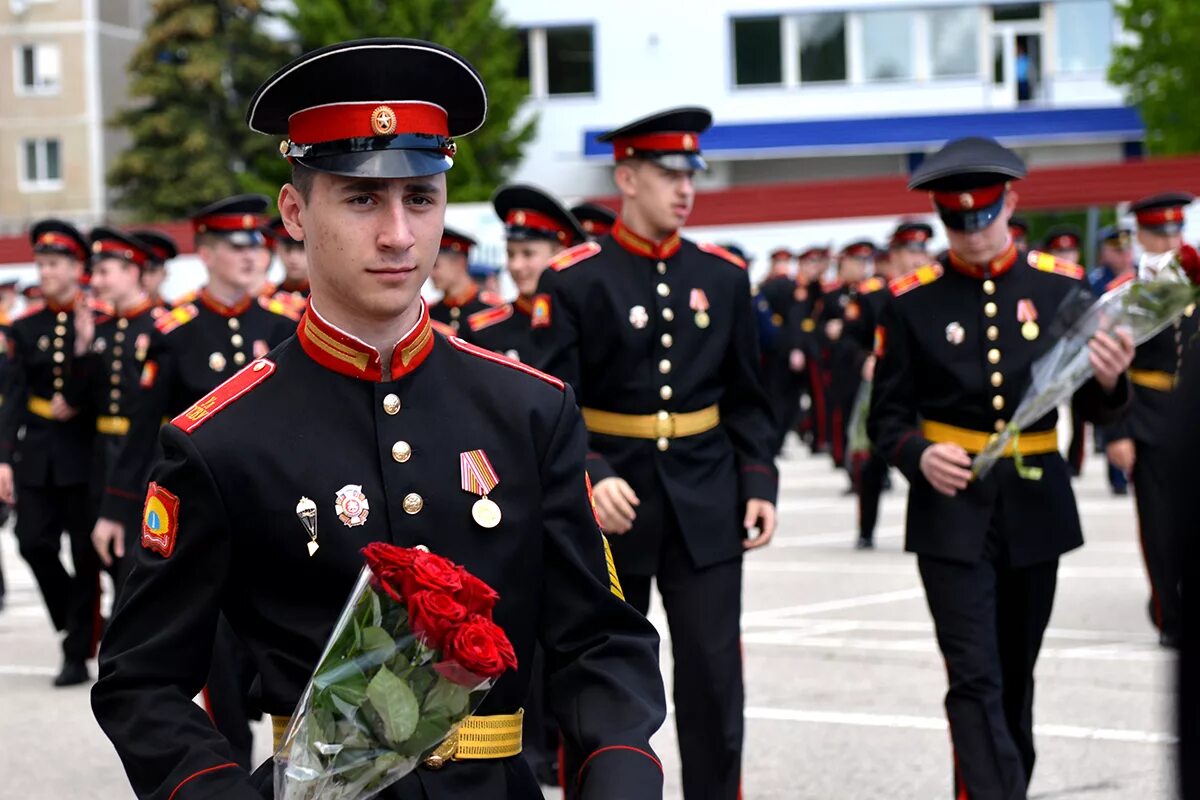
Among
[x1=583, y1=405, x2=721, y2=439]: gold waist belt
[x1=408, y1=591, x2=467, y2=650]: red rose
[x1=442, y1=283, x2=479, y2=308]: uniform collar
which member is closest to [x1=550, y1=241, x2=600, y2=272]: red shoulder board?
[x1=583, y1=405, x2=721, y2=439]: gold waist belt

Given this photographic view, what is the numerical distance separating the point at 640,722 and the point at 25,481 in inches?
337

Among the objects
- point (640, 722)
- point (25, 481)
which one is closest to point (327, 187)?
point (640, 722)

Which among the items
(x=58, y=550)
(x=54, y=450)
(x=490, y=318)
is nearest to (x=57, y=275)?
(x=54, y=450)

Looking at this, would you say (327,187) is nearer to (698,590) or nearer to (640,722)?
(640,722)

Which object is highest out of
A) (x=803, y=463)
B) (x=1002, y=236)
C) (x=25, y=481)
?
(x=1002, y=236)

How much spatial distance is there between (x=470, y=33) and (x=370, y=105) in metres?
44.2

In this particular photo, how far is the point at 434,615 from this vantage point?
2660 millimetres

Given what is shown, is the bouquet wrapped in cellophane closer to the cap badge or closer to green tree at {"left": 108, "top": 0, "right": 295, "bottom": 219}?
the cap badge

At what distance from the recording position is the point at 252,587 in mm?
3055

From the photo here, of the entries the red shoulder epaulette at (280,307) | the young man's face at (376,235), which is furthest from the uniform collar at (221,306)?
the young man's face at (376,235)

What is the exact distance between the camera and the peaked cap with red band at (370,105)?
3.05 meters

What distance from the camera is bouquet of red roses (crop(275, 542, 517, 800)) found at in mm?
2688

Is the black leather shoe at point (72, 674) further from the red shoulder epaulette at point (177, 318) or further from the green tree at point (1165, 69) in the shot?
the green tree at point (1165, 69)

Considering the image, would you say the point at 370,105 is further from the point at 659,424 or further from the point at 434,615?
the point at 659,424
